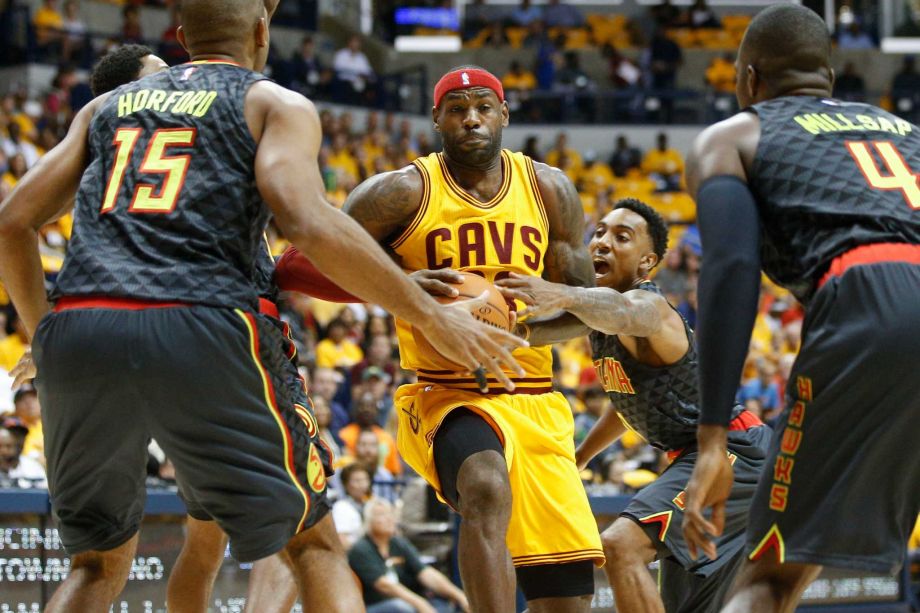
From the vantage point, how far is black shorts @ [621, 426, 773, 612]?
5387mm

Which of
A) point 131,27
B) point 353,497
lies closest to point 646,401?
point 353,497

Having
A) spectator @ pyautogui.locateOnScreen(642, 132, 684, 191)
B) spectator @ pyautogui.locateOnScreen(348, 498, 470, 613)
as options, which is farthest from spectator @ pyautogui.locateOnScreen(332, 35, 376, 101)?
spectator @ pyautogui.locateOnScreen(348, 498, 470, 613)

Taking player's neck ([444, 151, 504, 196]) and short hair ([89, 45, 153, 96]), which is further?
player's neck ([444, 151, 504, 196])

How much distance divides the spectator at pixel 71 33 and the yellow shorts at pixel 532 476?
13.9m

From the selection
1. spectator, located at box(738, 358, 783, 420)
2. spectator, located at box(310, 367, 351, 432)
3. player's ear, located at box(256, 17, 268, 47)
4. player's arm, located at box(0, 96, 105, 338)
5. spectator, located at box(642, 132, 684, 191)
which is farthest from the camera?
spectator, located at box(642, 132, 684, 191)

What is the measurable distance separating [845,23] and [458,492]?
23.7m

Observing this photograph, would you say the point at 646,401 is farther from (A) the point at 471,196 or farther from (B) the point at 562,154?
(B) the point at 562,154

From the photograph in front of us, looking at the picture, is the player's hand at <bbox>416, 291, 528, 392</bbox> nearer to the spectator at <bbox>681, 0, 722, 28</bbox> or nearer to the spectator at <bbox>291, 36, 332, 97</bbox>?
the spectator at <bbox>291, 36, 332, 97</bbox>

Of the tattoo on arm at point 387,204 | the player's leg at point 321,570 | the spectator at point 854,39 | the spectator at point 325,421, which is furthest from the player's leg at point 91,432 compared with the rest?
the spectator at point 854,39

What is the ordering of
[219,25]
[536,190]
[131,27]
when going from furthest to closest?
[131,27]
[536,190]
[219,25]

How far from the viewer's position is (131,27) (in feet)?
60.3

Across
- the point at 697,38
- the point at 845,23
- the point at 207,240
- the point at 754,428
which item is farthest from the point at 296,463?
the point at 845,23

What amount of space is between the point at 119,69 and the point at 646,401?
2.78 m

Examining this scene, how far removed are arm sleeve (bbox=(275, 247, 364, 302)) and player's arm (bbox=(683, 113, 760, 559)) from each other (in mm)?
1557
